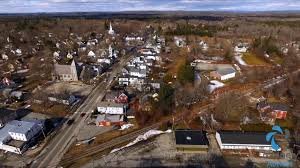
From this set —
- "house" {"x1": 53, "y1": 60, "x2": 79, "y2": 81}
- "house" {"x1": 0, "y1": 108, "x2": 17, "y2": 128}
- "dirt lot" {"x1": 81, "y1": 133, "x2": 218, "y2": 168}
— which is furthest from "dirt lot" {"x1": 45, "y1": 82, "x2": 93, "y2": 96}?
"dirt lot" {"x1": 81, "y1": 133, "x2": 218, "y2": 168}

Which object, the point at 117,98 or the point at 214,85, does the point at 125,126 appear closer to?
the point at 117,98

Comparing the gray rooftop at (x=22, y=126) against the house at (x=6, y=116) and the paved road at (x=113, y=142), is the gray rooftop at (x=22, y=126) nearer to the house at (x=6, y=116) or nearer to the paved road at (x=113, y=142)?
the house at (x=6, y=116)

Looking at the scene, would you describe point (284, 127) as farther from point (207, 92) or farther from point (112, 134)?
point (112, 134)

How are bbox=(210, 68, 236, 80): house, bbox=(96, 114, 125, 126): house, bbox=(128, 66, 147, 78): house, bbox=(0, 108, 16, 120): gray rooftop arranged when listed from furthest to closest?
bbox=(210, 68, 236, 80): house, bbox=(128, 66, 147, 78): house, bbox=(0, 108, 16, 120): gray rooftop, bbox=(96, 114, 125, 126): house

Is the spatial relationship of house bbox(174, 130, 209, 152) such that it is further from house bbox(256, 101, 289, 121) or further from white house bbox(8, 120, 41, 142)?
white house bbox(8, 120, 41, 142)

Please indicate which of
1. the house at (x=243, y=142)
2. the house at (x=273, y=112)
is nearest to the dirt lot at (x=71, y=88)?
the house at (x=243, y=142)

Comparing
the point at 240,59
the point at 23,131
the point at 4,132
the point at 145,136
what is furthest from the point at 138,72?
the point at 240,59
